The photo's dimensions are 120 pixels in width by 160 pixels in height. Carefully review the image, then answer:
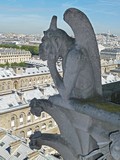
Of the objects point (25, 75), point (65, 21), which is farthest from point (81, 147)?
point (25, 75)

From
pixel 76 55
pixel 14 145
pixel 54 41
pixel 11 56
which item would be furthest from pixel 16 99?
pixel 11 56

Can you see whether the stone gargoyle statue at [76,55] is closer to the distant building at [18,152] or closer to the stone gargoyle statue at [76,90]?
the stone gargoyle statue at [76,90]

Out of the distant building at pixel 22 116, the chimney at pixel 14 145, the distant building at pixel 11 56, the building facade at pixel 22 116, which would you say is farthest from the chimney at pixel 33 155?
the distant building at pixel 11 56

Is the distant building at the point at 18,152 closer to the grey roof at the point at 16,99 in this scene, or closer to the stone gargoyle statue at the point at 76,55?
the grey roof at the point at 16,99

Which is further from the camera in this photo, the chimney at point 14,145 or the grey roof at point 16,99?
the grey roof at point 16,99

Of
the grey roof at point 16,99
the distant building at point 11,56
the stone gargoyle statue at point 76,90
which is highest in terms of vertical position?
the stone gargoyle statue at point 76,90

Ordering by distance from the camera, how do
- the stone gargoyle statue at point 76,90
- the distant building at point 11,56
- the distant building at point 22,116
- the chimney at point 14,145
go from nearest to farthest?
the stone gargoyle statue at point 76,90
the chimney at point 14,145
the distant building at point 22,116
the distant building at point 11,56

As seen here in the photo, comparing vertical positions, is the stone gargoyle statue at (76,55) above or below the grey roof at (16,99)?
above

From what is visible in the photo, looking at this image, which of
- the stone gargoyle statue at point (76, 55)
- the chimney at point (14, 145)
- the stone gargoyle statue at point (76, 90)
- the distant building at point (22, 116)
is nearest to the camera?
the stone gargoyle statue at point (76, 90)

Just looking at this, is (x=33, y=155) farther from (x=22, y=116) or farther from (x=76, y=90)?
(x=22, y=116)
